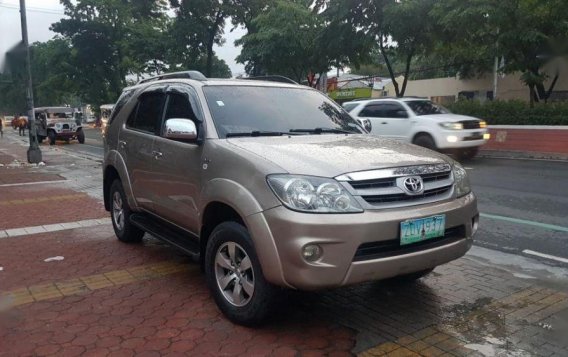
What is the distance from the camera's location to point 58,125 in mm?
29250

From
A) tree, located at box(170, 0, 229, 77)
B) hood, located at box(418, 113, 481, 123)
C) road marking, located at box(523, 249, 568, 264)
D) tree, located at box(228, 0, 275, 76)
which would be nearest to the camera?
road marking, located at box(523, 249, 568, 264)

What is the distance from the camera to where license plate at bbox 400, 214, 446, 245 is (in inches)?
130

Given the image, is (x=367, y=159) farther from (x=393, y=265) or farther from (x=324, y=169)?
(x=393, y=265)

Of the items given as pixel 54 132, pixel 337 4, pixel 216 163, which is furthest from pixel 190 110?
pixel 54 132

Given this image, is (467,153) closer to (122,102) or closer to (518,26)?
(518,26)

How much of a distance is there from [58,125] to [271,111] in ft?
91.4

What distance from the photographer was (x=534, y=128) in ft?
51.0

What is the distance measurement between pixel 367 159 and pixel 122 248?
3505mm

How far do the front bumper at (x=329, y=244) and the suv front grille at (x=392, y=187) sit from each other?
80 mm

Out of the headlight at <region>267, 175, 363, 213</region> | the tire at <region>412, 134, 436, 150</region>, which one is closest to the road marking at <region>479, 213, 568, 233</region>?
the headlight at <region>267, 175, 363, 213</region>

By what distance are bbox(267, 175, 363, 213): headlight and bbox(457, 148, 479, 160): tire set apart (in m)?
11.7

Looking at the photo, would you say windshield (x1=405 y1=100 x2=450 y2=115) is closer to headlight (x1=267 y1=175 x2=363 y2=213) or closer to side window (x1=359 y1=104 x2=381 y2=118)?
side window (x1=359 y1=104 x2=381 y2=118)

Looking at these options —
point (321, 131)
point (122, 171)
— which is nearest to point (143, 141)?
point (122, 171)

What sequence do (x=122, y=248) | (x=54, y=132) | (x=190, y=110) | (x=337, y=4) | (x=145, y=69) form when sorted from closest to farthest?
1. (x=190, y=110)
2. (x=122, y=248)
3. (x=337, y=4)
4. (x=54, y=132)
5. (x=145, y=69)
